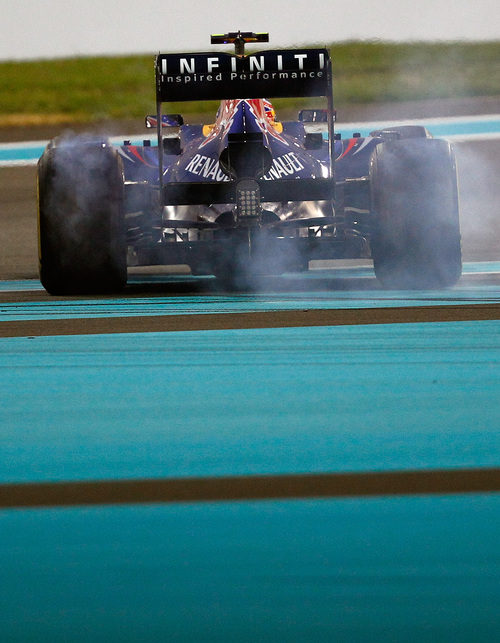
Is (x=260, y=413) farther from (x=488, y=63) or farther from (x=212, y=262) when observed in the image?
(x=488, y=63)

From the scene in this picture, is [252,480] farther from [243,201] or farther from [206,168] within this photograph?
[206,168]

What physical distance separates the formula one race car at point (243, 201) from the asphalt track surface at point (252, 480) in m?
1.39

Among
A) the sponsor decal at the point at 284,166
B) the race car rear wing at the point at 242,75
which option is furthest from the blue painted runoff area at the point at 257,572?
the race car rear wing at the point at 242,75

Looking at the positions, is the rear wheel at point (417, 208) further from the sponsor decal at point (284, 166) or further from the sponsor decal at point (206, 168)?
the sponsor decal at point (206, 168)

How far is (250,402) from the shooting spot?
3.77 meters

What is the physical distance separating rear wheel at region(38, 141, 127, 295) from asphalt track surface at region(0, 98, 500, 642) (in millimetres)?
1473

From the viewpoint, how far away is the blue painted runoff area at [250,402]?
3.03 meters

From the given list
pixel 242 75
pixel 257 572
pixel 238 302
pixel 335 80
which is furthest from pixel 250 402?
pixel 335 80

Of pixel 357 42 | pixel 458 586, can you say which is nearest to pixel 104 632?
pixel 458 586

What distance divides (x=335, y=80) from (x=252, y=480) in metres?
23.3

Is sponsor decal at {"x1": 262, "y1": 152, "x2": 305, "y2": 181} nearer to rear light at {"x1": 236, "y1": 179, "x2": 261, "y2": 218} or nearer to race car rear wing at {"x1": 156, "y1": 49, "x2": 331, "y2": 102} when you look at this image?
rear light at {"x1": 236, "y1": 179, "x2": 261, "y2": 218}

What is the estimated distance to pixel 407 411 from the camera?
3.59 meters

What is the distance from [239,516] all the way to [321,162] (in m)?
5.24

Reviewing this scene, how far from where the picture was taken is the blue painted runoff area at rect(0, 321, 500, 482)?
9.93 ft
